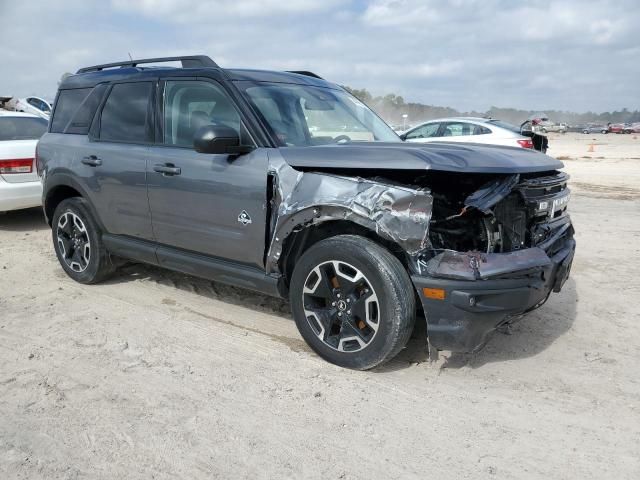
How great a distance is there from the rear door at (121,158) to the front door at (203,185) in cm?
16

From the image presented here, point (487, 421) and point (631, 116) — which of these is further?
point (631, 116)

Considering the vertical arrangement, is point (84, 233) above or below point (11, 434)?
above

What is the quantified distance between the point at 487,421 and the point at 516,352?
3.25ft

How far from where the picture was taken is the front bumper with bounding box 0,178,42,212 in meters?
7.39

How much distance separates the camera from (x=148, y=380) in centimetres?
353

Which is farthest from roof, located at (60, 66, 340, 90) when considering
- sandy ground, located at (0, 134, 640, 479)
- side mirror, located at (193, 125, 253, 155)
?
sandy ground, located at (0, 134, 640, 479)

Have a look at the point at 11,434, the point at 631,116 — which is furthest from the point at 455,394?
the point at 631,116

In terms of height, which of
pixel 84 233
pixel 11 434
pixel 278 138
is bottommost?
pixel 11 434

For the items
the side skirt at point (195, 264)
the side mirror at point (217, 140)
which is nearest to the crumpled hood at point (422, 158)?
the side mirror at point (217, 140)

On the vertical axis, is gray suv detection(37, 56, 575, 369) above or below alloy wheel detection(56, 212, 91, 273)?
above

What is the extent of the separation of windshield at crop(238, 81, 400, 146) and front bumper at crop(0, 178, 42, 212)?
4.61 metres

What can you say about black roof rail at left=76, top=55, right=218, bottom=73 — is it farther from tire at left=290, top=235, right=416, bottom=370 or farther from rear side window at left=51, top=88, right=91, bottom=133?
tire at left=290, top=235, right=416, bottom=370

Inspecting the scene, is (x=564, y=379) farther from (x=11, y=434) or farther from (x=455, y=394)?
(x=11, y=434)

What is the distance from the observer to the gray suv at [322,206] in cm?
323
